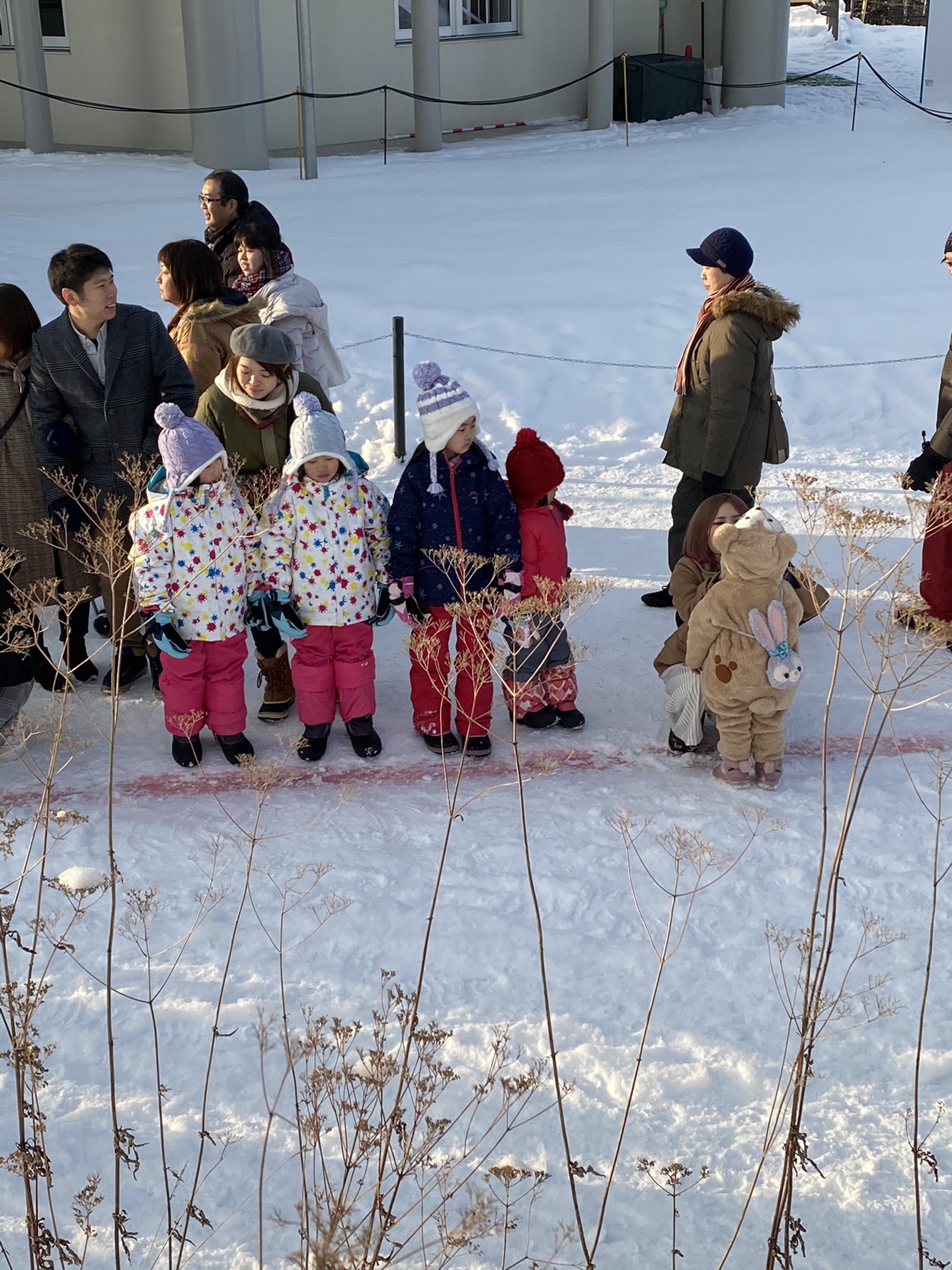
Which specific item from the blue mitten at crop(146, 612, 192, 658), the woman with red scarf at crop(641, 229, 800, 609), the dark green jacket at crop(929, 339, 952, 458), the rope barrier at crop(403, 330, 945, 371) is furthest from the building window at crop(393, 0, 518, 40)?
the blue mitten at crop(146, 612, 192, 658)

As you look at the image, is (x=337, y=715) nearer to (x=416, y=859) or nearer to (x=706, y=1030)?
(x=416, y=859)

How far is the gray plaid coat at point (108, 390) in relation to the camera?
4.80m

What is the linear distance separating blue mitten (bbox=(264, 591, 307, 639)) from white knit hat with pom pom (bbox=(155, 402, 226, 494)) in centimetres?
47

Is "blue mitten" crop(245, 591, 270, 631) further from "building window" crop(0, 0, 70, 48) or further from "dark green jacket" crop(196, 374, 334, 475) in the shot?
"building window" crop(0, 0, 70, 48)

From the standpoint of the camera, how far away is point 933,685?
5.21 m

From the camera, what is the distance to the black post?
25.4ft

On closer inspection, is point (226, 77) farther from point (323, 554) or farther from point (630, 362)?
point (323, 554)

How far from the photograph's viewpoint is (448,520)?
4531mm

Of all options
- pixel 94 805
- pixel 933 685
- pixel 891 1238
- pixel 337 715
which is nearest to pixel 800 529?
pixel 933 685

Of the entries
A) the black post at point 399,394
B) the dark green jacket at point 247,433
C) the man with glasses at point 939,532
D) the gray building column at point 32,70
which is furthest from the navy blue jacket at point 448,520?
the gray building column at point 32,70

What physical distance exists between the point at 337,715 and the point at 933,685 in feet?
7.61

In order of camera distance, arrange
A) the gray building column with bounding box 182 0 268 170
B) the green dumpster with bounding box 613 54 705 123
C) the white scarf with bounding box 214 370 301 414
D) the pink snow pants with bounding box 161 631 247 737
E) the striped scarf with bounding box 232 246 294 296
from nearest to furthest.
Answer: the pink snow pants with bounding box 161 631 247 737
the white scarf with bounding box 214 370 301 414
the striped scarf with bounding box 232 246 294 296
the gray building column with bounding box 182 0 268 170
the green dumpster with bounding box 613 54 705 123

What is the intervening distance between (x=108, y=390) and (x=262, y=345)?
0.65m

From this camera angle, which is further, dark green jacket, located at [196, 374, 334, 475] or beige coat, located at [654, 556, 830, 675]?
dark green jacket, located at [196, 374, 334, 475]
